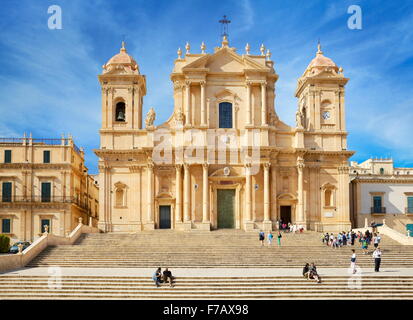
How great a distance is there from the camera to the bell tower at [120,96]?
4359 centimetres

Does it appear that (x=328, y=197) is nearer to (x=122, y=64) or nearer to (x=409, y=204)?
(x=409, y=204)

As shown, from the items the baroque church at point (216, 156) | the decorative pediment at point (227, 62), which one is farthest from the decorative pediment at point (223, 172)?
the decorative pediment at point (227, 62)

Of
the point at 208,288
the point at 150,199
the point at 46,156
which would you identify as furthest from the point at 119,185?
the point at 208,288

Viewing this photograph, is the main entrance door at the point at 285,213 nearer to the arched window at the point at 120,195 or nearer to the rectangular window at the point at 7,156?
the arched window at the point at 120,195

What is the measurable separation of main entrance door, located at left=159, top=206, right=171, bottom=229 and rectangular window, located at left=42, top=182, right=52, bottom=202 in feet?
36.0

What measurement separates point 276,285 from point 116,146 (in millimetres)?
22220

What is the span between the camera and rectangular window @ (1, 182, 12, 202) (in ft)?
155

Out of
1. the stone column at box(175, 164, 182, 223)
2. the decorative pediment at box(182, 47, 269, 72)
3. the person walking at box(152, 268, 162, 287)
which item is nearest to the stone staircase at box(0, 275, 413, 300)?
the person walking at box(152, 268, 162, 287)

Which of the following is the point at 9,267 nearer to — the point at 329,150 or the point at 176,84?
the point at 176,84

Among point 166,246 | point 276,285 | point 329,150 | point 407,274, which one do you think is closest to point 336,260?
point 407,274

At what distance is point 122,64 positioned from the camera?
44.3 metres

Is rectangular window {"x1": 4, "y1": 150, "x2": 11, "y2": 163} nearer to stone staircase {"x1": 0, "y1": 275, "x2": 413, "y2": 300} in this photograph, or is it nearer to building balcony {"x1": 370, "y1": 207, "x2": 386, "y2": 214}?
stone staircase {"x1": 0, "y1": 275, "x2": 413, "y2": 300}

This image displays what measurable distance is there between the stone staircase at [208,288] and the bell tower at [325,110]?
65.8 feet

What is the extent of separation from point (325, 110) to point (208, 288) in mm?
24970
